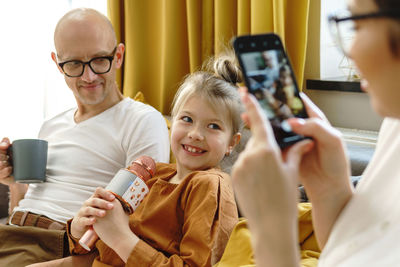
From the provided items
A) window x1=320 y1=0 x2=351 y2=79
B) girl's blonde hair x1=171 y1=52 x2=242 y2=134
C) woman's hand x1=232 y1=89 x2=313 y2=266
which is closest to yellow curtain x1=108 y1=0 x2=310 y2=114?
window x1=320 y1=0 x2=351 y2=79

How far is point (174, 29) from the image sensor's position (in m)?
2.66

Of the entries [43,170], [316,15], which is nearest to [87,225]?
[43,170]

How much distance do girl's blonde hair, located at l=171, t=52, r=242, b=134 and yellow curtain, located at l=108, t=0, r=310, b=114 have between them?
456 millimetres

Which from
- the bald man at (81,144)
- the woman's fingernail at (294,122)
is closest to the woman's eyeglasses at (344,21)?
the woman's fingernail at (294,122)

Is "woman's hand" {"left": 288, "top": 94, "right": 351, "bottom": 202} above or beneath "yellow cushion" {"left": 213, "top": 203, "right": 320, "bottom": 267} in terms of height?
above

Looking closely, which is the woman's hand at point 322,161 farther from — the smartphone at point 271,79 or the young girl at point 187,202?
the young girl at point 187,202

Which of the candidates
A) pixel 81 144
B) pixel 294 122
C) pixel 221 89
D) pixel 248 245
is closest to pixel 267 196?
pixel 294 122

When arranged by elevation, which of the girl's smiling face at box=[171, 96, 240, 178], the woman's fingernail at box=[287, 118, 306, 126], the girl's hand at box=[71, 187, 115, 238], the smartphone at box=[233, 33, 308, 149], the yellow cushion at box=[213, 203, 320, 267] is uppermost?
the smartphone at box=[233, 33, 308, 149]

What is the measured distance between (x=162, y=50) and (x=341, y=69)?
0.88 m

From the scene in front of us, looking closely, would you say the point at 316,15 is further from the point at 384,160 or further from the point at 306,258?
the point at 384,160

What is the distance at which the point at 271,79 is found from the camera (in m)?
Result: 0.95

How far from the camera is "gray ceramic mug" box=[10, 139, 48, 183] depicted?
1.81 m

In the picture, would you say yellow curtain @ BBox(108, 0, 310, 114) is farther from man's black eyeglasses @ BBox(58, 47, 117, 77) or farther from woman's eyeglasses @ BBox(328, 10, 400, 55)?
woman's eyeglasses @ BBox(328, 10, 400, 55)

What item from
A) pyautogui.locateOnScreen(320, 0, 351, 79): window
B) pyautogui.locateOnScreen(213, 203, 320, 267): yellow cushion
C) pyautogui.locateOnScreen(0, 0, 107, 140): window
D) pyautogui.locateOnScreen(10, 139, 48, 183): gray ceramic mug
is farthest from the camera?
pyautogui.locateOnScreen(0, 0, 107, 140): window
